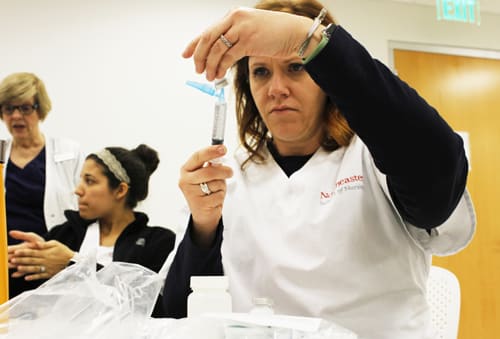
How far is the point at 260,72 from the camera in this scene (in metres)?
0.95

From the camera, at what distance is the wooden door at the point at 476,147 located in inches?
127

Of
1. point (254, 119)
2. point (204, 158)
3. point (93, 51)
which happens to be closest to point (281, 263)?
point (204, 158)

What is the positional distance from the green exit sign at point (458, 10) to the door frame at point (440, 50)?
0.65 meters

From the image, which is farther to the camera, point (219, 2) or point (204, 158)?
point (219, 2)

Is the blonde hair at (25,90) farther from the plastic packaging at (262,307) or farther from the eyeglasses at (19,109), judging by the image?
the plastic packaging at (262,307)

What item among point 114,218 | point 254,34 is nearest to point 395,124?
point 254,34

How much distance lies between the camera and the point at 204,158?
0.72 m

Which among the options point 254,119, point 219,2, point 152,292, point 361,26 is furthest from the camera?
point 361,26

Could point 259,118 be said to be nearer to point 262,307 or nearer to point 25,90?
point 262,307

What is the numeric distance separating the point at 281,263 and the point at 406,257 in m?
0.21

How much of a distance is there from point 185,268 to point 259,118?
0.42 m

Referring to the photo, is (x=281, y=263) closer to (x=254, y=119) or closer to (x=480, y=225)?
(x=254, y=119)

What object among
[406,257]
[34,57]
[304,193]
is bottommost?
[406,257]

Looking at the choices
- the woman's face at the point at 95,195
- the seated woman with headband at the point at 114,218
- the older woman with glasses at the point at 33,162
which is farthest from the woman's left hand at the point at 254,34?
the older woman with glasses at the point at 33,162
